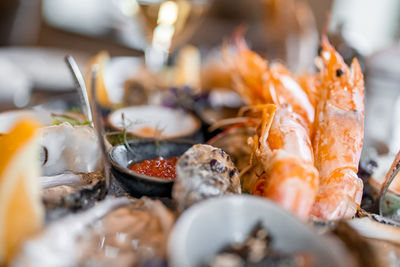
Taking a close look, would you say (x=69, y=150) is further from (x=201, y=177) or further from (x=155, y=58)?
(x=155, y=58)

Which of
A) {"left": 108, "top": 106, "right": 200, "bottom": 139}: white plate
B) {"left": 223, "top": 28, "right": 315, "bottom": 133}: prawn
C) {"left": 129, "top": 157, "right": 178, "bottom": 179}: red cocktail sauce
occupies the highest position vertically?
{"left": 223, "top": 28, "right": 315, "bottom": 133}: prawn

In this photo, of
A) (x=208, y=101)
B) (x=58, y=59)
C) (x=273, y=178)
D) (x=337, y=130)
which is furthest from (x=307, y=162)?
(x=58, y=59)

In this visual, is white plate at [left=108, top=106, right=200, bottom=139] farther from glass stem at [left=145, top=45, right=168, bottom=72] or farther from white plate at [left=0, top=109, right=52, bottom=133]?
glass stem at [left=145, top=45, right=168, bottom=72]

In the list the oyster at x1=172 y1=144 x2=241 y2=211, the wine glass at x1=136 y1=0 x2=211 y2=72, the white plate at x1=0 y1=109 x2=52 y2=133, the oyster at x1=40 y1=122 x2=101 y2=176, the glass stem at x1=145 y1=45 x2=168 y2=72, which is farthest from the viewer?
the glass stem at x1=145 y1=45 x2=168 y2=72

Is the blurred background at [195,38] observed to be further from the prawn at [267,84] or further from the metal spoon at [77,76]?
the metal spoon at [77,76]

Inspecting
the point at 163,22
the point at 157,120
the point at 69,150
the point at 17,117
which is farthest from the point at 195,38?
the point at 69,150

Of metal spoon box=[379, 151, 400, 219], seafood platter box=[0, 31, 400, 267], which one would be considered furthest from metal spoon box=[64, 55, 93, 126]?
metal spoon box=[379, 151, 400, 219]

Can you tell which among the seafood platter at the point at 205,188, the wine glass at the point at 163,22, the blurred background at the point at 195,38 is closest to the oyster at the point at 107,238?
the seafood platter at the point at 205,188
